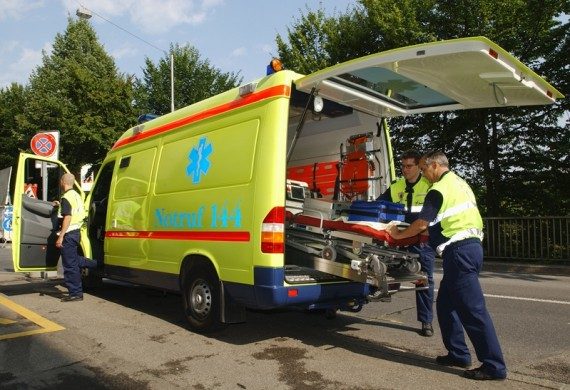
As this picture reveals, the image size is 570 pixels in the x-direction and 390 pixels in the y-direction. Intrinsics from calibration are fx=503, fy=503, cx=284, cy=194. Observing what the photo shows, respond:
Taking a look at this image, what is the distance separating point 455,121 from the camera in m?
14.1

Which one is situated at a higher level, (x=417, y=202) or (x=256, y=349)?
(x=417, y=202)

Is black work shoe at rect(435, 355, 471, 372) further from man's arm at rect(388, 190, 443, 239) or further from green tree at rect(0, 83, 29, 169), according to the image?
green tree at rect(0, 83, 29, 169)

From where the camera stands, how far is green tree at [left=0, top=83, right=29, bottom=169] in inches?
1298

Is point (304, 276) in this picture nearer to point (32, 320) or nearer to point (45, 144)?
point (32, 320)

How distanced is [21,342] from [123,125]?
825 inches

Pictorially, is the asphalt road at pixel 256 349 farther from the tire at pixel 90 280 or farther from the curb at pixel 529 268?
the curb at pixel 529 268

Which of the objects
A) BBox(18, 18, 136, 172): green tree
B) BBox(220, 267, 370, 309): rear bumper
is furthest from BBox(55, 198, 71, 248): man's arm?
BBox(18, 18, 136, 172): green tree

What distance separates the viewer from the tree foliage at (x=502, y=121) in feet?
42.2

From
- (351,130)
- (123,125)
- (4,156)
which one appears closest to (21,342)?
(351,130)

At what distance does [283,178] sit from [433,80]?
5.46ft

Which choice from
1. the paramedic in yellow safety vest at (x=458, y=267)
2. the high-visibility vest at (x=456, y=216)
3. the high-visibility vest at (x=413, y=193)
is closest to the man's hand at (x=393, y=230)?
the paramedic in yellow safety vest at (x=458, y=267)

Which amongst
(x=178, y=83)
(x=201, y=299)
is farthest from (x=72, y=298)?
(x=178, y=83)

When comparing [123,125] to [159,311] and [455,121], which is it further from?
[159,311]

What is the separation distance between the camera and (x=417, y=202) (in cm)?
529
